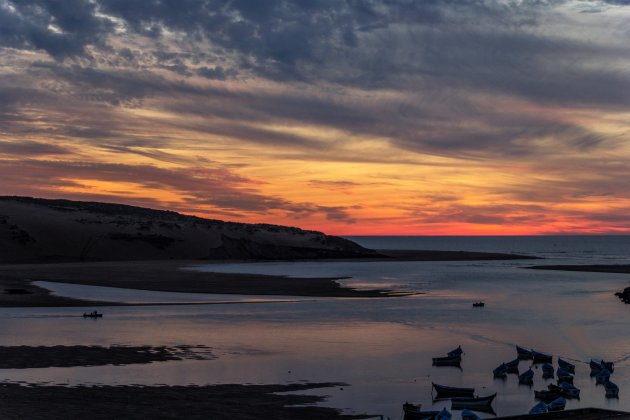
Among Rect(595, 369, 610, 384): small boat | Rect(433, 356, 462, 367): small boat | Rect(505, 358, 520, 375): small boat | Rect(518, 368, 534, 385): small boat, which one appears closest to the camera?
Rect(595, 369, 610, 384): small boat

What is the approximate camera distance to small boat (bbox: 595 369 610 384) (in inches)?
1394

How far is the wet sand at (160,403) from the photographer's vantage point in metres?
27.4

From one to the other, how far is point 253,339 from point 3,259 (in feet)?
328

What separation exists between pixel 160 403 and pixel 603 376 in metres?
19.8

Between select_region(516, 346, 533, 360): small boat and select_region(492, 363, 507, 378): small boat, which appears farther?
select_region(516, 346, 533, 360): small boat

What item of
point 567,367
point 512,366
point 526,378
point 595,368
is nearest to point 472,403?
point 526,378

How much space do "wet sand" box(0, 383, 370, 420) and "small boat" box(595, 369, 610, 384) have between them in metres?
13.4

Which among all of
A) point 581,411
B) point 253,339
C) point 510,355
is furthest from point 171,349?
point 581,411

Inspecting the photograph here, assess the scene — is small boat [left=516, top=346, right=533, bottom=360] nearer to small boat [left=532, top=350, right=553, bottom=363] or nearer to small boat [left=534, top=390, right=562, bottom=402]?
small boat [left=532, top=350, right=553, bottom=363]

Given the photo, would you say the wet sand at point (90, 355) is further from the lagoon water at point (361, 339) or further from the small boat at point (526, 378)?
the small boat at point (526, 378)

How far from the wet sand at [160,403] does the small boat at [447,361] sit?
8959 mm

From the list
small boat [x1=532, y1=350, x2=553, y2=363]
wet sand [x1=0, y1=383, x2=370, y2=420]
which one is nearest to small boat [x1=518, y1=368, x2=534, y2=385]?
small boat [x1=532, y1=350, x2=553, y2=363]

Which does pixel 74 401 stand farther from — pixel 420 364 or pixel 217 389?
pixel 420 364

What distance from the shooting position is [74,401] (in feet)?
96.0
